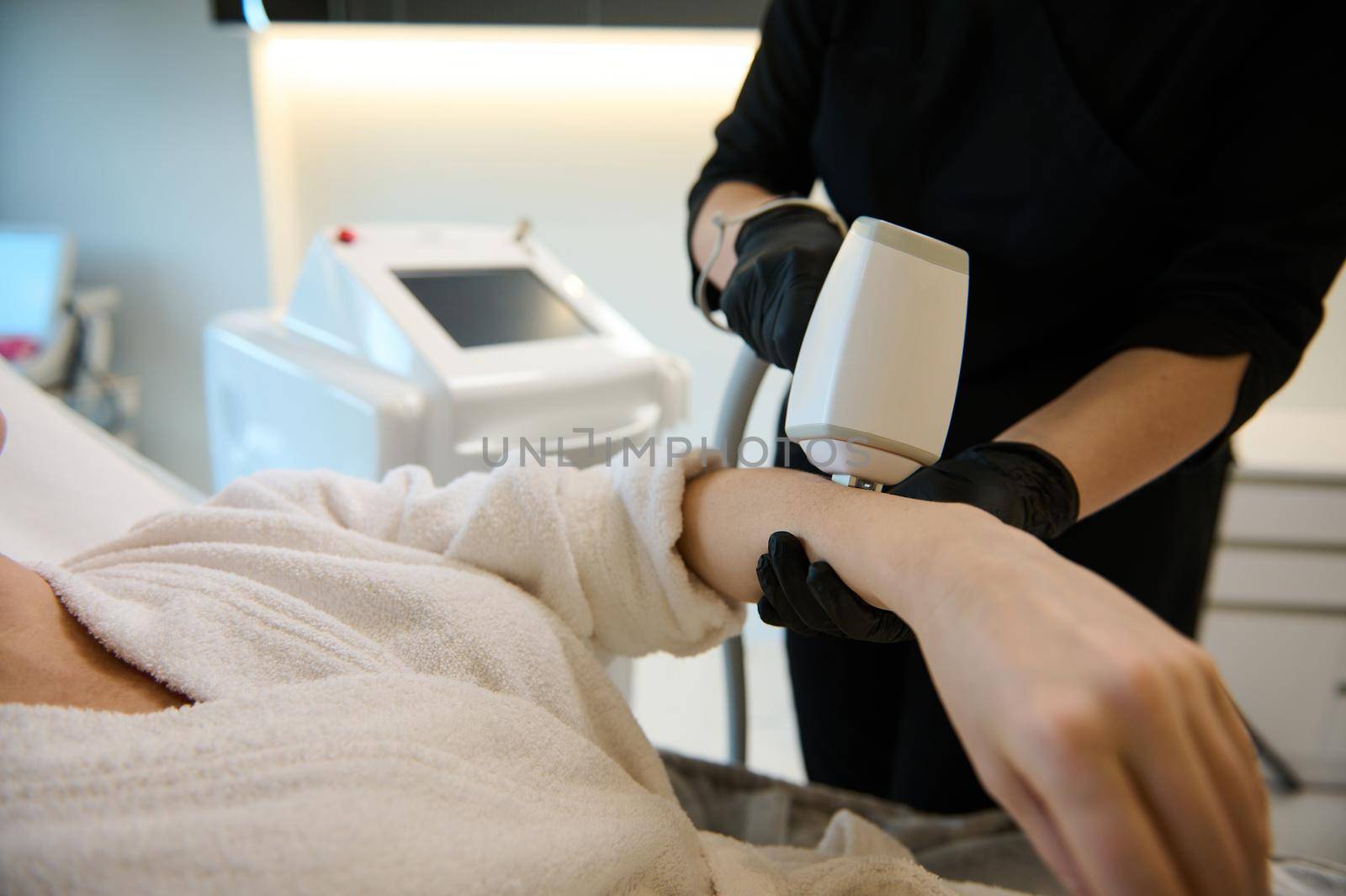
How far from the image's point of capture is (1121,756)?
0.38 metres

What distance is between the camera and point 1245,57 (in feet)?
2.63

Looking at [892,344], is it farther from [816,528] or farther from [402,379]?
[402,379]

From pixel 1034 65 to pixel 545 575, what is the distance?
26.8 inches

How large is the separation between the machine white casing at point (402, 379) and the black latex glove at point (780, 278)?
397 mm

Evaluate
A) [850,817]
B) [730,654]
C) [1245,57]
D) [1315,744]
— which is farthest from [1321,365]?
[850,817]

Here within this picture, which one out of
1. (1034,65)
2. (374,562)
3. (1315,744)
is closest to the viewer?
(374,562)

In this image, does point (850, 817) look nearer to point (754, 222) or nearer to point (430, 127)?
point (754, 222)

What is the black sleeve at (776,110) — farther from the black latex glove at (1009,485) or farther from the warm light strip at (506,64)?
the warm light strip at (506,64)

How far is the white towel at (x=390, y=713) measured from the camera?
1.61 feet

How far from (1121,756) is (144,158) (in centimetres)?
265

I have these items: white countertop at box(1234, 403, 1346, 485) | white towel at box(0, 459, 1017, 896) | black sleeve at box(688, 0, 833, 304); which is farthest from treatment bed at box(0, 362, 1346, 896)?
white countertop at box(1234, 403, 1346, 485)

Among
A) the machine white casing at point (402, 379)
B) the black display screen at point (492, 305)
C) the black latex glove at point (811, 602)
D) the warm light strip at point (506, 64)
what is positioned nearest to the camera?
the black latex glove at point (811, 602)

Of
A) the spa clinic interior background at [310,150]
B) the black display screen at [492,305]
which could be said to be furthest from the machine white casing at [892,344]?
the spa clinic interior background at [310,150]

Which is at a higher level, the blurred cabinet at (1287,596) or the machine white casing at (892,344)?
the machine white casing at (892,344)
